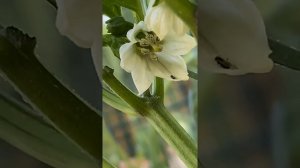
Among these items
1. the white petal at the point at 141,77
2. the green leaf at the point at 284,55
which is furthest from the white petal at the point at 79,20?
the green leaf at the point at 284,55

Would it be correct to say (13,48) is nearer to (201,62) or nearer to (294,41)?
(201,62)

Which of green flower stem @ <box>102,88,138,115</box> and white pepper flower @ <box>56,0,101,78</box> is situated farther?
green flower stem @ <box>102,88,138,115</box>

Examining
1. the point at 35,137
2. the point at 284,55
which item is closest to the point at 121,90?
the point at 35,137

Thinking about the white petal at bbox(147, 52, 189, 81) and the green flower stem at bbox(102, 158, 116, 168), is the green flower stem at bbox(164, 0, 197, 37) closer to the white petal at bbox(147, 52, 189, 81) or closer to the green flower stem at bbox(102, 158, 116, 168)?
the white petal at bbox(147, 52, 189, 81)

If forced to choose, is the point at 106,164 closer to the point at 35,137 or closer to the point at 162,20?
the point at 35,137

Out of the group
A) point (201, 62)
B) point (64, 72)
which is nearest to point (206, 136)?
point (201, 62)

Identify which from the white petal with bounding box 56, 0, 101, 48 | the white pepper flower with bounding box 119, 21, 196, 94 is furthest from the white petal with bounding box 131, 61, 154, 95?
the white petal with bounding box 56, 0, 101, 48
